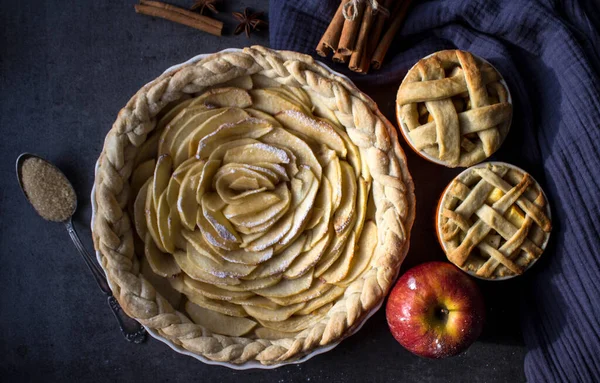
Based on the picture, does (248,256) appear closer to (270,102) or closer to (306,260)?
(306,260)

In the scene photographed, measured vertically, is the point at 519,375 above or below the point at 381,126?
below

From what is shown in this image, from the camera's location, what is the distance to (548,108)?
63.2 inches

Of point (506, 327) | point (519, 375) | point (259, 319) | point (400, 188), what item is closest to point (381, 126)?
point (400, 188)

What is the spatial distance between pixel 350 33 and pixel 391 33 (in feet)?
0.58

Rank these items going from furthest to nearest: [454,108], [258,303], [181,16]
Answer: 1. [181,16]
2. [258,303]
3. [454,108]

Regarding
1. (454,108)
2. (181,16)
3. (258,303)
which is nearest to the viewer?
(454,108)

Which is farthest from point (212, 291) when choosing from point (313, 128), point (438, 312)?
point (438, 312)

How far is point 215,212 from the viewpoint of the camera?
5.04 ft

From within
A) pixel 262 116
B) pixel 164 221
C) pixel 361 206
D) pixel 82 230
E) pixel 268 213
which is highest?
pixel 262 116

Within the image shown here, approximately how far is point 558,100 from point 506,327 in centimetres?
80

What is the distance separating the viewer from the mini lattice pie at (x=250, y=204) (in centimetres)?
151

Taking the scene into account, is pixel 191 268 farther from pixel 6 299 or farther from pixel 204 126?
pixel 6 299

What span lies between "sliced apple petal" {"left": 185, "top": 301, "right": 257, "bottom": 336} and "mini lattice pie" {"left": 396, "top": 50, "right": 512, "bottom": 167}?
2.54ft

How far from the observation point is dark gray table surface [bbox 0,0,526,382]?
5.87 ft
